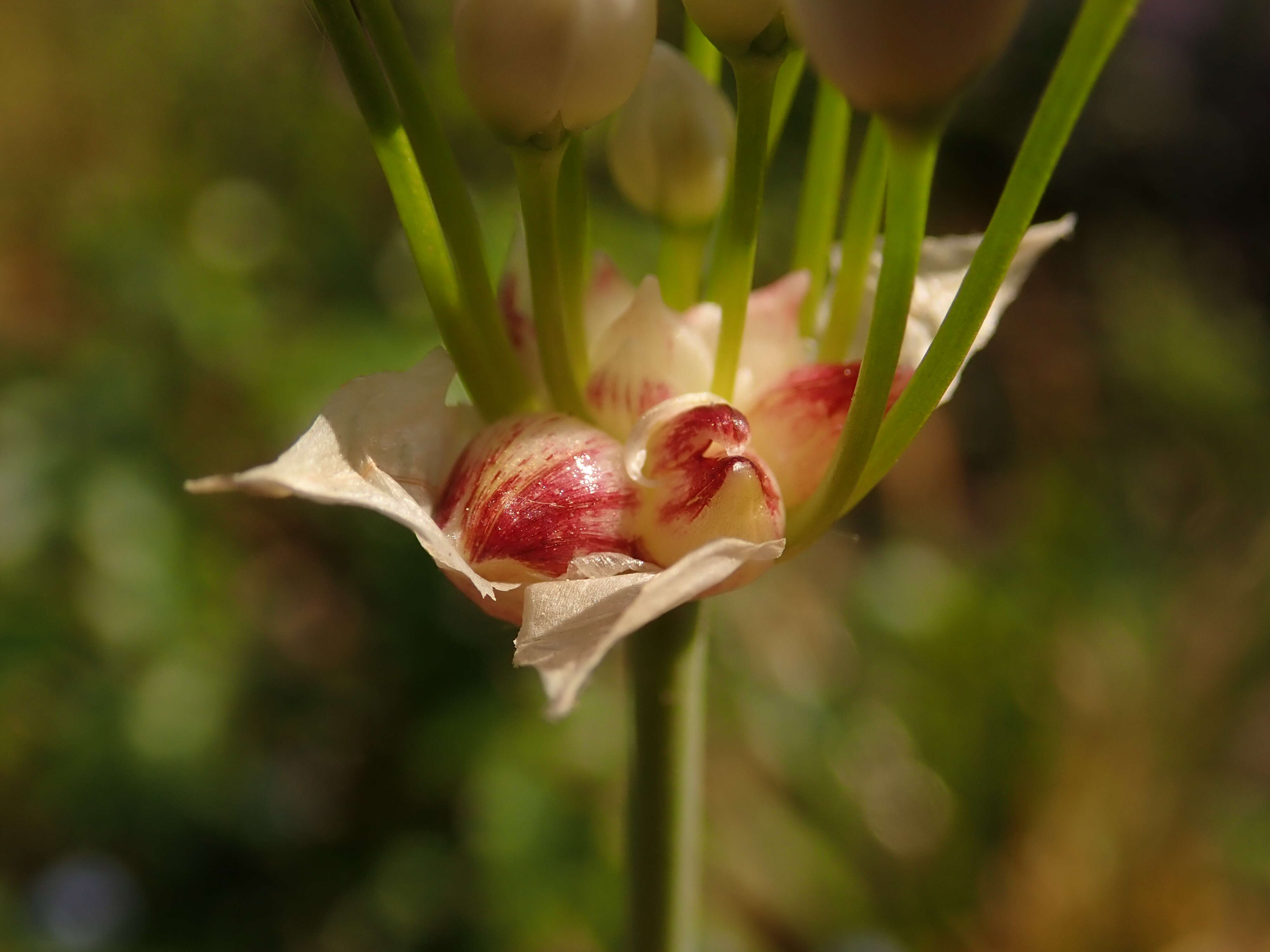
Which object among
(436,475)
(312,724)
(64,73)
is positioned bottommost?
(312,724)

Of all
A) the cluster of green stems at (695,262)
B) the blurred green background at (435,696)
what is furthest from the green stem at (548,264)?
the blurred green background at (435,696)

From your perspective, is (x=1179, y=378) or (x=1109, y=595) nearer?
(x=1109, y=595)

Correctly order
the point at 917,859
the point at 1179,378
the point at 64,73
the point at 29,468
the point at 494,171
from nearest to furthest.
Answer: the point at 29,468
the point at 917,859
the point at 494,171
the point at 1179,378
the point at 64,73

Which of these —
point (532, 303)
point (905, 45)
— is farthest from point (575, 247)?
point (905, 45)

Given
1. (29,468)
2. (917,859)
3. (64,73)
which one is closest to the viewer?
(29,468)

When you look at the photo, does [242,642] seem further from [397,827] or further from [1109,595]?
[1109,595]

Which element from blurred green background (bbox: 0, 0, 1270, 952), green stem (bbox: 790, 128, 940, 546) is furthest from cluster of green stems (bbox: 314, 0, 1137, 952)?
blurred green background (bbox: 0, 0, 1270, 952)

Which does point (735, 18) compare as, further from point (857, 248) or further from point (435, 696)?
point (435, 696)

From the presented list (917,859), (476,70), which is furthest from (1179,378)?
(476,70)
